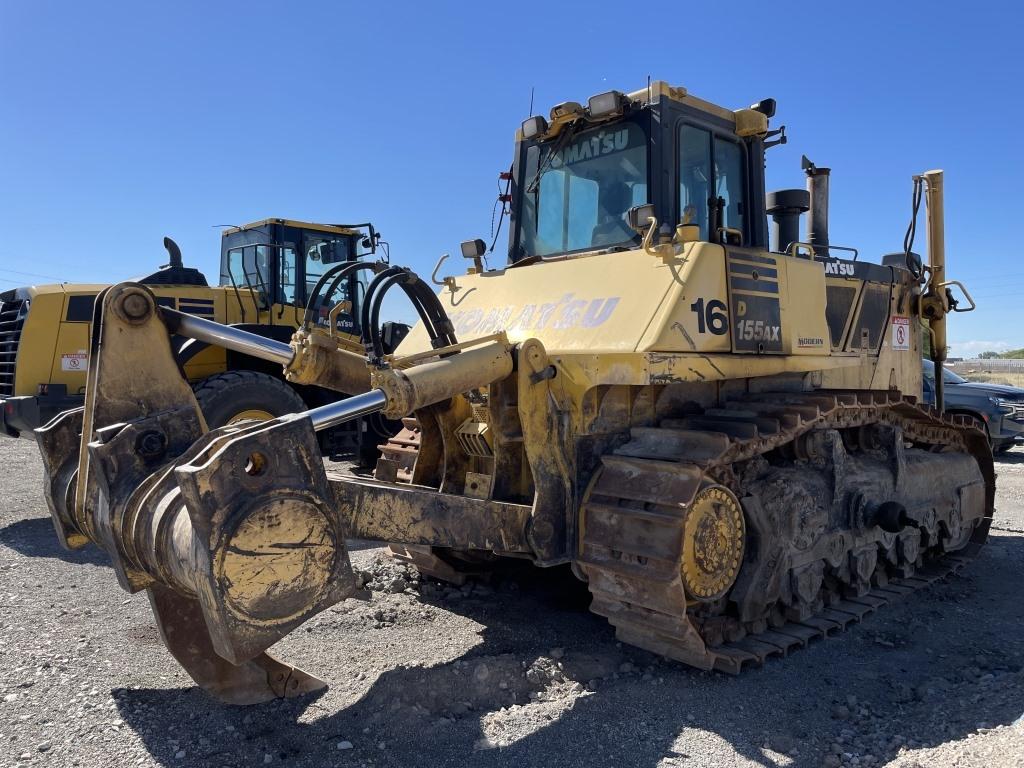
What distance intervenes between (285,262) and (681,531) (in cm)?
765

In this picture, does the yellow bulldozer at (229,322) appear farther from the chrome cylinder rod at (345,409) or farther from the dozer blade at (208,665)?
the chrome cylinder rod at (345,409)

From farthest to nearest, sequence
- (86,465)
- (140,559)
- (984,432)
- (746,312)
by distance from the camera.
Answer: (984,432) → (746,312) → (86,465) → (140,559)

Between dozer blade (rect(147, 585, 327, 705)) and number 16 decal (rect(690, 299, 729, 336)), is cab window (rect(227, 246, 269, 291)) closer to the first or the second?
dozer blade (rect(147, 585, 327, 705))

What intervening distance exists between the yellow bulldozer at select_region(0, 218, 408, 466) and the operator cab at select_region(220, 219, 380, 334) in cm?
1

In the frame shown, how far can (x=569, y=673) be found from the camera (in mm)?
4055

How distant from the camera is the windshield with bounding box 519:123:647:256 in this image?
16.5ft

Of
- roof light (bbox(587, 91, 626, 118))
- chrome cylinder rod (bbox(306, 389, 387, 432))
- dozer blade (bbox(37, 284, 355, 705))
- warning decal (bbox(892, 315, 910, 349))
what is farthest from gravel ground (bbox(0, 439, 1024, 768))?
roof light (bbox(587, 91, 626, 118))

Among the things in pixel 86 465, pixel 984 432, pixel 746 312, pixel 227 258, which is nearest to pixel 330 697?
pixel 86 465

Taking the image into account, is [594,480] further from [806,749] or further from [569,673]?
[806,749]

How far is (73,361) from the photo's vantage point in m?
8.48

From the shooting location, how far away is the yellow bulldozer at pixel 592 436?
300 centimetres

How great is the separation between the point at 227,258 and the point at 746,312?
26.6ft

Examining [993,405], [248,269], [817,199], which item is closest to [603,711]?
[817,199]

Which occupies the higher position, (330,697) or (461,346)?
(461,346)
